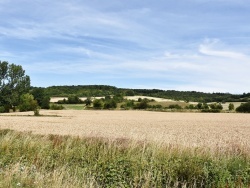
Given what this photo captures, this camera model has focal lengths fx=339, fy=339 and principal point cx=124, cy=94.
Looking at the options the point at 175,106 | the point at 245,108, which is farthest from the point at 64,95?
the point at 245,108

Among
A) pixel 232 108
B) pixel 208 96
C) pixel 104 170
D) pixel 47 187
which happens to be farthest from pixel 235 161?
pixel 208 96

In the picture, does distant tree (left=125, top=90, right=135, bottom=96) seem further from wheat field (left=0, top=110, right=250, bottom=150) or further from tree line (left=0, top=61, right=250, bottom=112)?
wheat field (left=0, top=110, right=250, bottom=150)

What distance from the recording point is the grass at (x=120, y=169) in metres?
9.15

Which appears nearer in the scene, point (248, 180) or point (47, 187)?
point (47, 187)

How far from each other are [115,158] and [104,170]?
141 centimetres

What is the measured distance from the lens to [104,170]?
456 inches

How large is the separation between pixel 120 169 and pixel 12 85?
112107 millimetres

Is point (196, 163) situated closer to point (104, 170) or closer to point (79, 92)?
point (104, 170)

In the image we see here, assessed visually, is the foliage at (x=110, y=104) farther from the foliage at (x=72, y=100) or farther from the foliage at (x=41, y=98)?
the foliage at (x=72, y=100)

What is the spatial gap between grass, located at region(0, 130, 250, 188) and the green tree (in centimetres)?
10340

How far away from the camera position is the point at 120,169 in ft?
37.1

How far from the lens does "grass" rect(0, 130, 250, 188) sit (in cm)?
915

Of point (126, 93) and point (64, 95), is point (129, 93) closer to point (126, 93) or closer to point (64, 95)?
point (126, 93)

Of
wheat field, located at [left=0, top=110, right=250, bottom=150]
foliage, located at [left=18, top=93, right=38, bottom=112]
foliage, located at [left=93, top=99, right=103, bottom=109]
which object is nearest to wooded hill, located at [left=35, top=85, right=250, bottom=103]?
foliage, located at [left=93, top=99, right=103, bottom=109]
